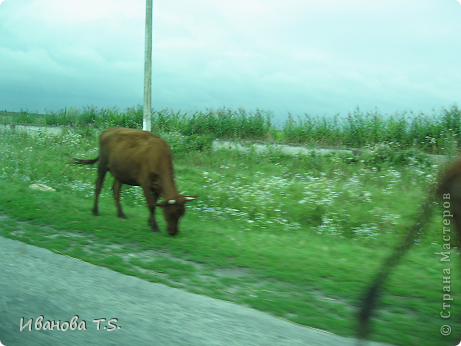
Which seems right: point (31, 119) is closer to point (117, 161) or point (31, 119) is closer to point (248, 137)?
point (248, 137)

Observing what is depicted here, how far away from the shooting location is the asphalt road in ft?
11.0

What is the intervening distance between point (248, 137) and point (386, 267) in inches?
588

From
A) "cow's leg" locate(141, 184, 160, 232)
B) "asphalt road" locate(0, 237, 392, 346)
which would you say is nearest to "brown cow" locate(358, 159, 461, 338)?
"asphalt road" locate(0, 237, 392, 346)

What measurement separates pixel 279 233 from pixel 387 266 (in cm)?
424

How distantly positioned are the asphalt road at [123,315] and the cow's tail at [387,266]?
225 millimetres

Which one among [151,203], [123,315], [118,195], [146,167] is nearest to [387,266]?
[123,315]

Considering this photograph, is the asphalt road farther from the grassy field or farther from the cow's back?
the cow's back

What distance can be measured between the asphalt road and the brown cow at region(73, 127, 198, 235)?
8.09 ft

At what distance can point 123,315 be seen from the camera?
149 inches

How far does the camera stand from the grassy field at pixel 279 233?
14.3 feet

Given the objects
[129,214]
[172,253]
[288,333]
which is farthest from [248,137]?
[288,333]

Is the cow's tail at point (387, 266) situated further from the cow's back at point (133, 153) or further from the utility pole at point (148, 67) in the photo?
the utility pole at point (148, 67)

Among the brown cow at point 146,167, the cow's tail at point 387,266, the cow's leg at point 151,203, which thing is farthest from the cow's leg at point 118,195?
the cow's tail at point 387,266

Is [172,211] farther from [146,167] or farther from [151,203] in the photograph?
[146,167]
